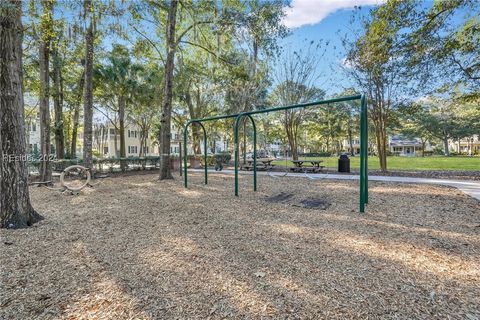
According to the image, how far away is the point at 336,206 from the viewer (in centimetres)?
539

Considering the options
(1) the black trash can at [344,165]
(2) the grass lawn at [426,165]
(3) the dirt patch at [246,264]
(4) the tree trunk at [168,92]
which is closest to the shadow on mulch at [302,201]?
(3) the dirt patch at [246,264]

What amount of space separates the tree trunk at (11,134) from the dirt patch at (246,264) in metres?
0.42

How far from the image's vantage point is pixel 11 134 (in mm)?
4031

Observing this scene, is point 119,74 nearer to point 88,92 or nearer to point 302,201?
point 88,92

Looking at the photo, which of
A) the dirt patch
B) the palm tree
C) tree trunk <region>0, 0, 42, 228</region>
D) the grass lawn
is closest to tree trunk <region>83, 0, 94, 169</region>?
the palm tree

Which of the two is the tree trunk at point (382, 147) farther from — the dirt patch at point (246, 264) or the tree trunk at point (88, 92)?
the tree trunk at point (88, 92)

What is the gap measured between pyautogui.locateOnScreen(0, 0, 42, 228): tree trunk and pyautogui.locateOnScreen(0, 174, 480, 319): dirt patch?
1.37ft

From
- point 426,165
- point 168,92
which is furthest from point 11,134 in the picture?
point 426,165

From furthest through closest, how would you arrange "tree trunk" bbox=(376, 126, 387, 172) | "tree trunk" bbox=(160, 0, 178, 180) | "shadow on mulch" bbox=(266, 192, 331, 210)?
"tree trunk" bbox=(376, 126, 387, 172) < "tree trunk" bbox=(160, 0, 178, 180) < "shadow on mulch" bbox=(266, 192, 331, 210)

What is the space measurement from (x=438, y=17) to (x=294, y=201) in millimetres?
7315

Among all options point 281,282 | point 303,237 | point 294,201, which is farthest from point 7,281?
point 294,201

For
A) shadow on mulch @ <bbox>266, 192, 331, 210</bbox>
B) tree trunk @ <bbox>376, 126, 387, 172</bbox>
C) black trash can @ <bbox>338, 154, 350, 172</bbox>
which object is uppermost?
tree trunk @ <bbox>376, 126, 387, 172</bbox>

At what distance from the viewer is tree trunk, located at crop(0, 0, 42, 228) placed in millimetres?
3885

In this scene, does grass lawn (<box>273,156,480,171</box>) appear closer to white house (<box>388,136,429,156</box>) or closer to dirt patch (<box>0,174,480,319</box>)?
dirt patch (<box>0,174,480,319</box>)
